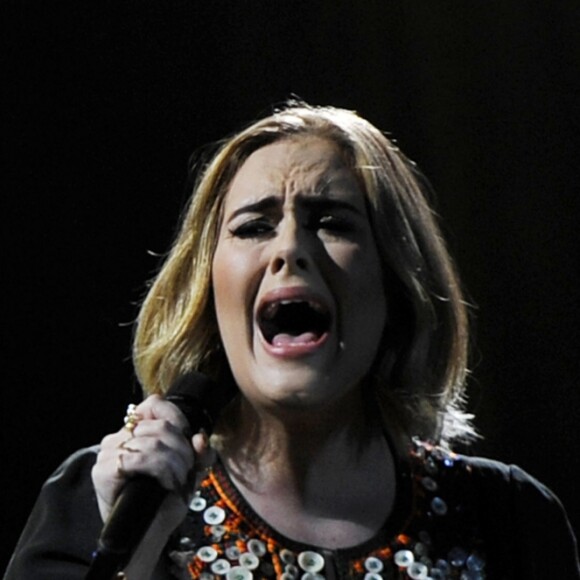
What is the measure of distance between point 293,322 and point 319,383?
0.08 metres

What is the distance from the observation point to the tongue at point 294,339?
1.37 meters

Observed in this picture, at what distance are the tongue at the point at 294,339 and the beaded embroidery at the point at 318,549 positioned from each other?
0.50ft

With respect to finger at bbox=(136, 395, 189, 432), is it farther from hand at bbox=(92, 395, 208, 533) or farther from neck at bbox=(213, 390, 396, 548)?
neck at bbox=(213, 390, 396, 548)

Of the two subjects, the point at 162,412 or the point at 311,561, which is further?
the point at 311,561

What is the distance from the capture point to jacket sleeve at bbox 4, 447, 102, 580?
4.24 ft

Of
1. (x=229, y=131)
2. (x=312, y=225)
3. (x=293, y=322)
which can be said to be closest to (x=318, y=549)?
(x=293, y=322)

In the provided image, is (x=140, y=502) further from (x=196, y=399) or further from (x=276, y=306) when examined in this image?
(x=276, y=306)

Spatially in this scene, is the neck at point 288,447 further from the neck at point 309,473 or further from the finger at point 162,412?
the finger at point 162,412

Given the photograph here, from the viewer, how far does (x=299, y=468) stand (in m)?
1.42

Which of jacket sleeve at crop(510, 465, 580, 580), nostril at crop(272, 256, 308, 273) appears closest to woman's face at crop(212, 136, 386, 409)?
nostril at crop(272, 256, 308, 273)

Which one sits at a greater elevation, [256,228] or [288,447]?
[256,228]

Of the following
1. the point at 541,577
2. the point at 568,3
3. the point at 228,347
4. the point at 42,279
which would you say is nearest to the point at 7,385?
the point at 42,279

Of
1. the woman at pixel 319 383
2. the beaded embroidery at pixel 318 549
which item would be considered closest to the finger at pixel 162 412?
the woman at pixel 319 383

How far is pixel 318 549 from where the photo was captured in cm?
135
